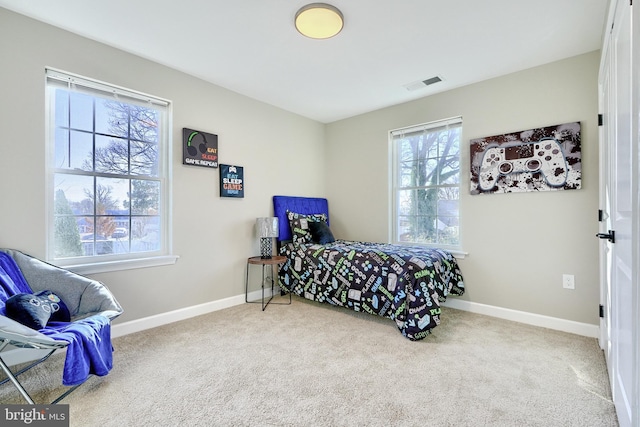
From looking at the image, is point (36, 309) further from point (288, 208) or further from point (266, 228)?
point (288, 208)

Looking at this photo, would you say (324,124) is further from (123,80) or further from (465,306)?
(465,306)

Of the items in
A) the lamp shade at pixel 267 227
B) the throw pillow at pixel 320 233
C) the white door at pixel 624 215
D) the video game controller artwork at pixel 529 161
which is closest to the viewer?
the white door at pixel 624 215

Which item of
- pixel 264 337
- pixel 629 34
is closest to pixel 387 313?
pixel 264 337

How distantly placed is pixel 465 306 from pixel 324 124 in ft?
10.4

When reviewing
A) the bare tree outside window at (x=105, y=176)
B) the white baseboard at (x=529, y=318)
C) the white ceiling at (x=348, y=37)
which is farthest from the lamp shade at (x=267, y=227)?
the white baseboard at (x=529, y=318)

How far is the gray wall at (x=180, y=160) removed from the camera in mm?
2080

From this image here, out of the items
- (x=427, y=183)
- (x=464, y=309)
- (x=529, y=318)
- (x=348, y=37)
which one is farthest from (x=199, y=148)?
(x=529, y=318)

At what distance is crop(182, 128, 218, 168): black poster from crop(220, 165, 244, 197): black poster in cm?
13

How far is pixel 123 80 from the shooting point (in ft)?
8.46

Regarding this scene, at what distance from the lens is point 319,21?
2070mm

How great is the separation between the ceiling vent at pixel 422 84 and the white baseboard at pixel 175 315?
300 cm

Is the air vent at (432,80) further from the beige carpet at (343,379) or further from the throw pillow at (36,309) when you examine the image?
the throw pillow at (36,309)

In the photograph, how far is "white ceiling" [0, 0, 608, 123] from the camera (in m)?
2.00

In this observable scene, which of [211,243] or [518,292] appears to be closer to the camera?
[518,292]
